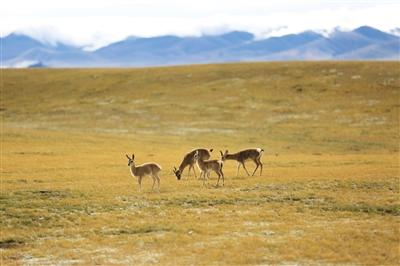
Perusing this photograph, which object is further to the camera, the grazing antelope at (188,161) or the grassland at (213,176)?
the grazing antelope at (188,161)

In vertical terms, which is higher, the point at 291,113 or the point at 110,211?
the point at 291,113

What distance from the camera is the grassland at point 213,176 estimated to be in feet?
81.6

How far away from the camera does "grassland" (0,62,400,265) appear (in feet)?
81.6

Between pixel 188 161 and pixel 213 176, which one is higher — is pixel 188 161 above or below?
above

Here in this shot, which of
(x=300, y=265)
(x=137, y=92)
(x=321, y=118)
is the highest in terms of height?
(x=137, y=92)

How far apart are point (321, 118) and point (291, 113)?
6012mm

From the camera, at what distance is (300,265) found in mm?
22609

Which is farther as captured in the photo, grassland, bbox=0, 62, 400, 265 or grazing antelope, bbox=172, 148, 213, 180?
grazing antelope, bbox=172, 148, 213, 180

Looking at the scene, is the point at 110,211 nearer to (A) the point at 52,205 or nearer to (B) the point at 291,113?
(A) the point at 52,205

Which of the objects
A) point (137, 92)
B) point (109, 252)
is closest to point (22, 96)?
point (137, 92)

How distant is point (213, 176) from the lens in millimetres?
42125

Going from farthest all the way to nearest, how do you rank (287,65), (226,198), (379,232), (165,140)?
(287,65) → (165,140) → (226,198) → (379,232)

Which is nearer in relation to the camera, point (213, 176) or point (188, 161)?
point (213, 176)

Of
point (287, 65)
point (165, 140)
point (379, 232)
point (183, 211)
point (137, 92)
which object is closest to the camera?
point (379, 232)
